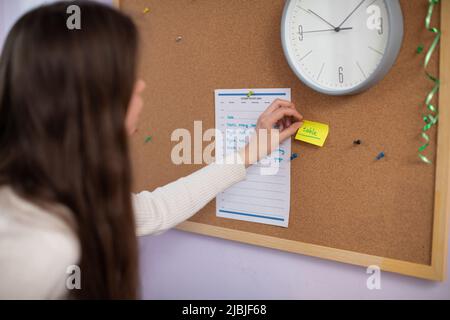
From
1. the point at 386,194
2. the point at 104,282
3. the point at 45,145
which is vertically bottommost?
the point at 104,282

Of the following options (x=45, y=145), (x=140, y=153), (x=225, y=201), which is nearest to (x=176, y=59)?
(x=140, y=153)

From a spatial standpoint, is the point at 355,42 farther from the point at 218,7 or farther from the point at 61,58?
the point at 61,58

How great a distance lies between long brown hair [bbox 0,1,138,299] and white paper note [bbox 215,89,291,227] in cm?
35

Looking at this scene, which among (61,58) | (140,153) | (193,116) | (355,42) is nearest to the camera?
(61,58)

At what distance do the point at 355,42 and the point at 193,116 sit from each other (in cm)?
43

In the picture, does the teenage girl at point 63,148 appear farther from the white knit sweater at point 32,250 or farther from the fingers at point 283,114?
the fingers at point 283,114

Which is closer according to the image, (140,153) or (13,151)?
(13,151)

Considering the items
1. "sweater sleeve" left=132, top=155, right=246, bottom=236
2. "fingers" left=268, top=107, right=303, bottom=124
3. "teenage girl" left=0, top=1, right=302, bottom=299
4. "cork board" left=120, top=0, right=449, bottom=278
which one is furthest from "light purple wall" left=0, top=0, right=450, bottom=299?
"teenage girl" left=0, top=1, right=302, bottom=299

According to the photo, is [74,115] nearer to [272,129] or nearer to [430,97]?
[272,129]

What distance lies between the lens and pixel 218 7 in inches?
34.2

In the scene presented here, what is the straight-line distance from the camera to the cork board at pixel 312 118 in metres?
0.70

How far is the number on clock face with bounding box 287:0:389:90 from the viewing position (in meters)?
0.67

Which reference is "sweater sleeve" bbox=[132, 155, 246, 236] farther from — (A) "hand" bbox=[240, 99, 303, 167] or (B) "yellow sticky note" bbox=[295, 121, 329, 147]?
(B) "yellow sticky note" bbox=[295, 121, 329, 147]

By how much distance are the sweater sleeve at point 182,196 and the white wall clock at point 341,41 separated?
257 mm
